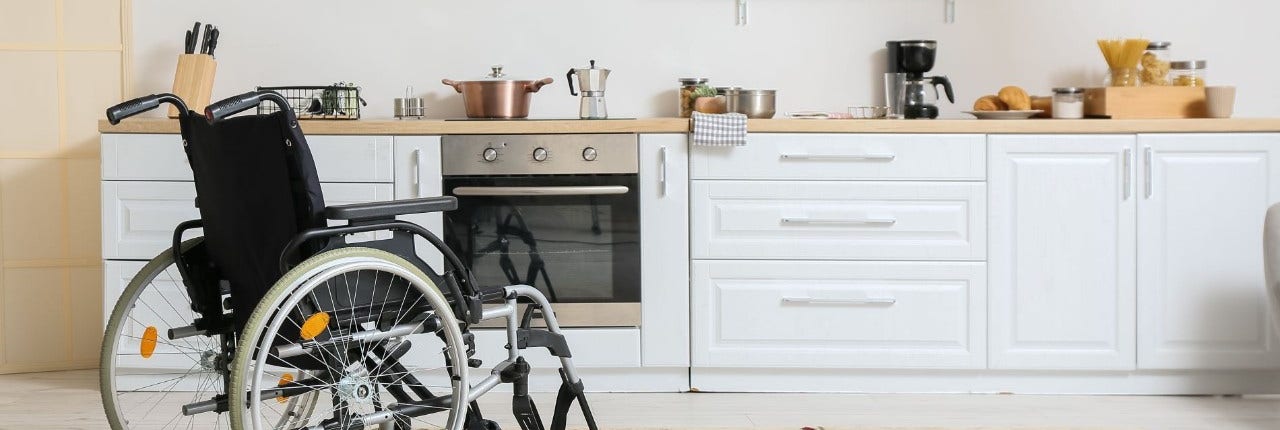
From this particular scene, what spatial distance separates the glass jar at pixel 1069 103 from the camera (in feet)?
11.1

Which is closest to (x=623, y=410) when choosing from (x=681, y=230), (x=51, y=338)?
(x=681, y=230)

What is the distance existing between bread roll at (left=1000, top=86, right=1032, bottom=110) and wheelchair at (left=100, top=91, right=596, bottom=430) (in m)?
1.76

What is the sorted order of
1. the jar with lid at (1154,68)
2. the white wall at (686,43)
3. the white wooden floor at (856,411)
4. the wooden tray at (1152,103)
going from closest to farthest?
1. the white wooden floor at (856,411)
2. the wooden tray at (1152,103)
3. the jar with lid at (1154,68)
4. the white wall at (686,43)

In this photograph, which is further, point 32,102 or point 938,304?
point 32,102

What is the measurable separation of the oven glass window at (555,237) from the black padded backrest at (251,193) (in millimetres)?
1096

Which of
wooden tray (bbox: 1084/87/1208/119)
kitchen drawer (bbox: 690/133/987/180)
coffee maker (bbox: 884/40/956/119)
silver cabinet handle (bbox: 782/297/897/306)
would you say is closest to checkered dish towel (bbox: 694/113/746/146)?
kitchen drawer (bbox: 690/133/987/180)

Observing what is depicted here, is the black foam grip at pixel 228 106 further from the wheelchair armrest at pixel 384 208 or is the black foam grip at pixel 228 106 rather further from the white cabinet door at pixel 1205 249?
the white cabinet door at pixel 1205 249

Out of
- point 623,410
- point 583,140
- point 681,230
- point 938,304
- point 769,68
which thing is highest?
point 769,68

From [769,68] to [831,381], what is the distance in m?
1.09

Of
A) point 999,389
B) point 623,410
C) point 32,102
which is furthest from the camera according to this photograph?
point 32,102

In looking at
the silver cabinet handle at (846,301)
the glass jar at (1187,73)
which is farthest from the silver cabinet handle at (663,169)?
the glass jar at (1187,73)

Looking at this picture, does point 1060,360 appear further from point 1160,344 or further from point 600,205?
point 600,205

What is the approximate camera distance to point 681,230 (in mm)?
3273

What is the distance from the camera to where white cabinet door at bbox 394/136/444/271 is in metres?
3.26
